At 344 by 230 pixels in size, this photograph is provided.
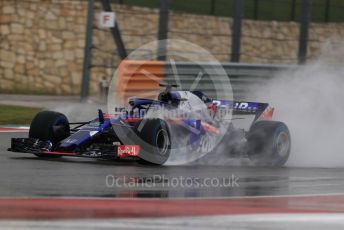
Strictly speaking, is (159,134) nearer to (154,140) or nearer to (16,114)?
(154,140)

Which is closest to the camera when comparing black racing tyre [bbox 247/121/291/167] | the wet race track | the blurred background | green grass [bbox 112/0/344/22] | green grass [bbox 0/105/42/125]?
the wet race track

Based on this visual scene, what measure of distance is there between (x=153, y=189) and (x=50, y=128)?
2.95 metres

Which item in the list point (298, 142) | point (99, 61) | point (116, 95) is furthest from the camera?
point (99, 61)

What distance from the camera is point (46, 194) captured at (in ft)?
29.0

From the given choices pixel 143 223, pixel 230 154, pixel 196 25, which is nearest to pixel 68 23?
pixel 196 25

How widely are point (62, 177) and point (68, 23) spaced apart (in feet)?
A: 58.0

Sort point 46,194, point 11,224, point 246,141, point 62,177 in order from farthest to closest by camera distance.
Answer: point 246,141 → point 62,177 → point 46,194 → point 11,224

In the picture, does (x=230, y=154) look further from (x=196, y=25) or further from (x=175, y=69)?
(x=196, y=25)

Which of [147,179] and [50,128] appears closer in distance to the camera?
[147,179]

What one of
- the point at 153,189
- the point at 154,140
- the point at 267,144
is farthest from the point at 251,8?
the point at 153,189

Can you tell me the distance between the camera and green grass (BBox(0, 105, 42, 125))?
18562 mm

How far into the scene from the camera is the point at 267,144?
1231 centimetres

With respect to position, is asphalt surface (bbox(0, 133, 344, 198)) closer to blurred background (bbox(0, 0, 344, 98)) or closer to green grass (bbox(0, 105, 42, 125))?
green grass (bbox(0, 105, 42, 125))

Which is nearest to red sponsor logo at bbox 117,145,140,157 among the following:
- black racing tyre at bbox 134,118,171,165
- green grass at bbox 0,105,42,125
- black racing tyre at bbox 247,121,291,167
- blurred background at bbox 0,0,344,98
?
black racing tyre at bbox 134,118,171,165
